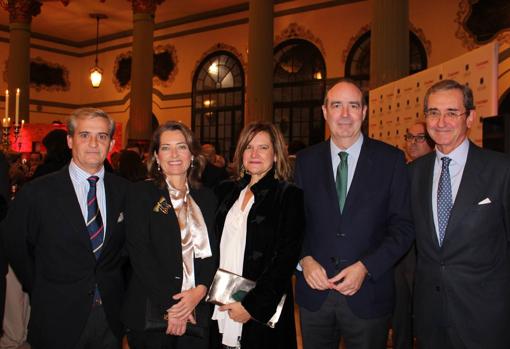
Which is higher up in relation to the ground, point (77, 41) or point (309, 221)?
point (77, 41)

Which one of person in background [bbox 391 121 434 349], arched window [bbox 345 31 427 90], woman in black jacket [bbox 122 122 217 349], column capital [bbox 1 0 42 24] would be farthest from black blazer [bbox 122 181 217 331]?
column capital [bbox 1 0 42 24]

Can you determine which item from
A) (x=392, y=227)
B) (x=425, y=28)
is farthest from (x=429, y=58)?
(x=392, y=227)

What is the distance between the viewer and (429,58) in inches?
408

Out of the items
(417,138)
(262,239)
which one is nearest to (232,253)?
(262,239)

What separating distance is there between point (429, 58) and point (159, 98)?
8690 millimetres

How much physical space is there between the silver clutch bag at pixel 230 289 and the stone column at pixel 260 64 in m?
6.68

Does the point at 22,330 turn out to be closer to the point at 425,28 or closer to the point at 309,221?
the point at 309,221

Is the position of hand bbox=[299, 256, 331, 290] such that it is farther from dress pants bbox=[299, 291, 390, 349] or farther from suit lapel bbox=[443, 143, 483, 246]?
suit lapel bbox=[443, 143, 483, 246]

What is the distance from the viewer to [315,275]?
2180mm

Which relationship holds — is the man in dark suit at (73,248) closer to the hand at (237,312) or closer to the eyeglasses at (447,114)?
the hand at (237,312)

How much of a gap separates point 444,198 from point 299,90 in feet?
34.9

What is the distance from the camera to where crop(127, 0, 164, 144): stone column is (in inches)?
445

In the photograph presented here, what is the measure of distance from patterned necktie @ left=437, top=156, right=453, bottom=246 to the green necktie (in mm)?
450

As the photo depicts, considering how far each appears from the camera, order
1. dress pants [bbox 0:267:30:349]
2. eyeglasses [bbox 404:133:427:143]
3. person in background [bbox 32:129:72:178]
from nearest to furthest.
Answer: person in background [bbox 32:129:72:178] → dress pants [bbox 0:267:30:349] → eyeglasses [bbox 404:133:427:143]
